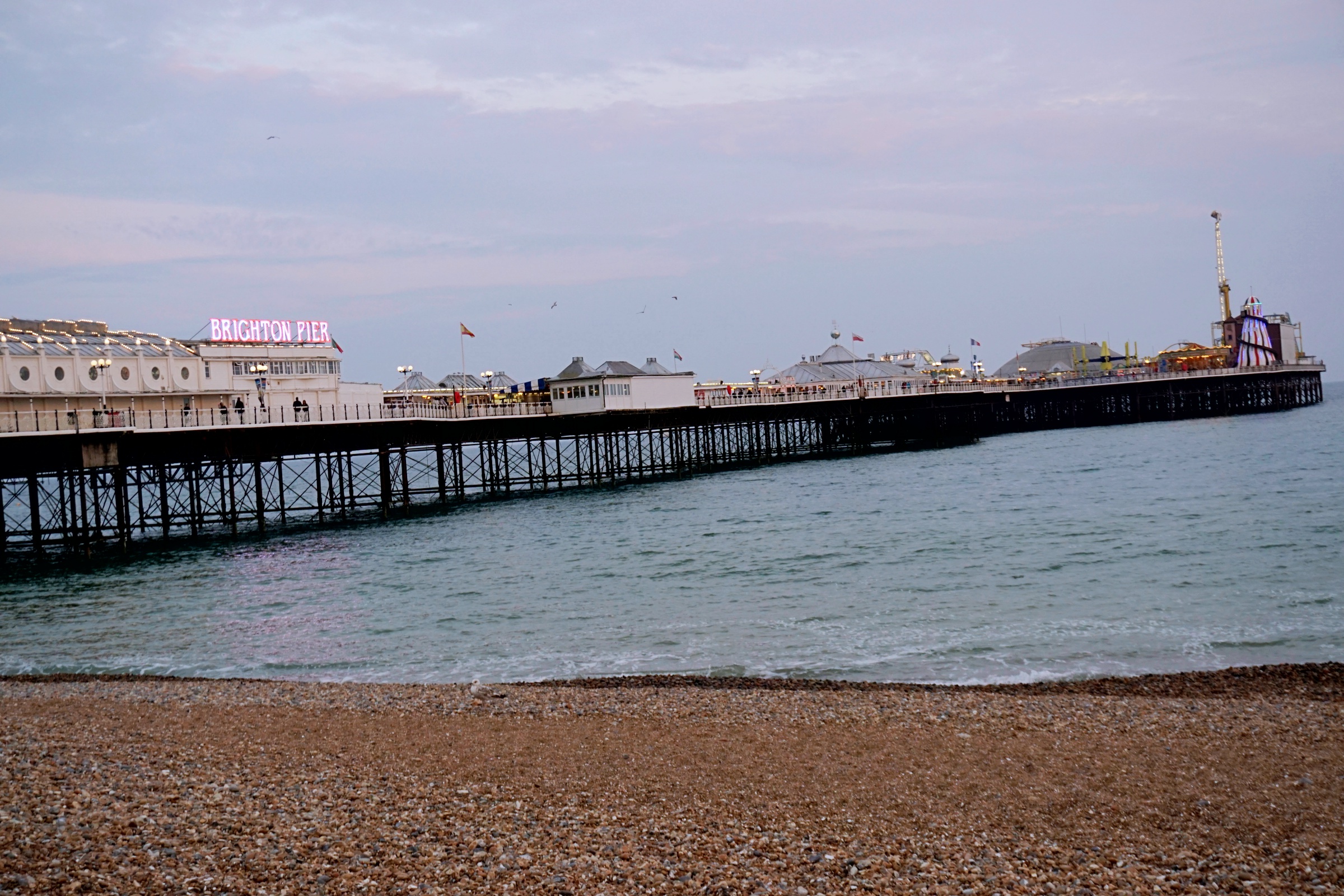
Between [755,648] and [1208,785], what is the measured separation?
381 inches

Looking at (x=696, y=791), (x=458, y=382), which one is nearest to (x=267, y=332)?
(x=458, y=382)

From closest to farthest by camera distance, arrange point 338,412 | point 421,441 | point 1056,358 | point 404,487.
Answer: point 338,412, point 404,487, point 421,441, point 1056,358

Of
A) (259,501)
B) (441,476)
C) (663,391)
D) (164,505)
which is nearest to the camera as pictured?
(164,505)

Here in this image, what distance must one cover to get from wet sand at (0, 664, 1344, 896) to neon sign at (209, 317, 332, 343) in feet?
119

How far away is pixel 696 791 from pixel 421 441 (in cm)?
4273

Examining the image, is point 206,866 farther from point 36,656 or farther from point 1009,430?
point 1009,430

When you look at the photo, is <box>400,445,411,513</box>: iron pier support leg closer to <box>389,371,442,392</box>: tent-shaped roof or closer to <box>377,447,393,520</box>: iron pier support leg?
<box>377,447,393,520</box>: iron pier support leg

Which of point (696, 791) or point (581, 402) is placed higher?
point (581, 402)

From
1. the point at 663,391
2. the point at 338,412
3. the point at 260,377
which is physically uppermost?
the point at 260,377

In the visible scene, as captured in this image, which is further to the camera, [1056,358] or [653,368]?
[1056,358]

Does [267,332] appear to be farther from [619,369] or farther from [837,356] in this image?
[837,356]

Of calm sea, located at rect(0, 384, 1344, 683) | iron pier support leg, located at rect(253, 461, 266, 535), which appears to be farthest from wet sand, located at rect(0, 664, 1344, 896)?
iron pier support leg, located at rect(253, 461, 266, 535)

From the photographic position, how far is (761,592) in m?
24.8

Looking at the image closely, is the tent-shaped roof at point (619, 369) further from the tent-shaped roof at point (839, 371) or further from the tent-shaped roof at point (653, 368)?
the tent-shaped roof at point (839, 371)
